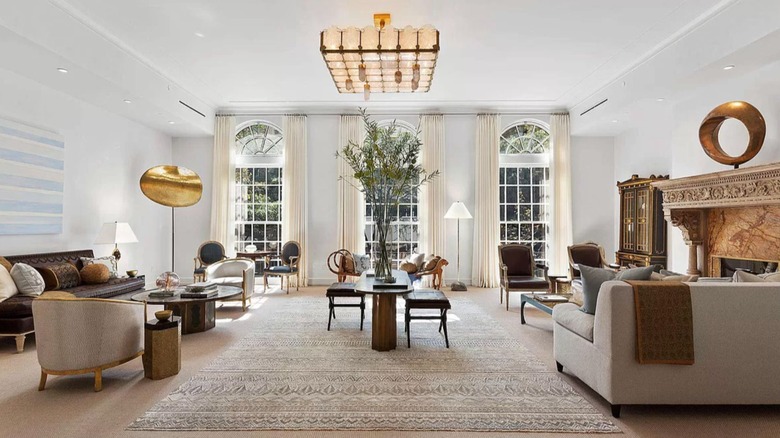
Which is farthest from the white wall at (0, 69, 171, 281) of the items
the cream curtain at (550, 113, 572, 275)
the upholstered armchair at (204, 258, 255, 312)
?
the cream curtain at (550, 113, 572, 275)

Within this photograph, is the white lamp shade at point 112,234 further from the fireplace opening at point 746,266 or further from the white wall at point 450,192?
the fireplace opening at point 746,266

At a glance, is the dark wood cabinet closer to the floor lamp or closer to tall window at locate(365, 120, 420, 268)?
the floor lamp

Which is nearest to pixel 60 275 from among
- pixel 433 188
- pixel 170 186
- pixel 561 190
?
pixel 170 186

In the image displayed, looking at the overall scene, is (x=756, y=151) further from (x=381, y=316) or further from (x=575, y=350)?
(x=381, y=316)

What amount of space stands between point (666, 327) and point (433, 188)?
236 inches

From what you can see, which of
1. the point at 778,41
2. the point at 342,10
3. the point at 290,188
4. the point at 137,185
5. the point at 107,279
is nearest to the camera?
the point at 778,41

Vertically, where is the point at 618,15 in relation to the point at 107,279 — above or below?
above

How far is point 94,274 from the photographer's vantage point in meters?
5.72

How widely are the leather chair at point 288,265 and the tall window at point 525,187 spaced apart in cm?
439

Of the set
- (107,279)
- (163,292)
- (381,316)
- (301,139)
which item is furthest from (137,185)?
(381,316)

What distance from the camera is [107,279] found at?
5.91 meters

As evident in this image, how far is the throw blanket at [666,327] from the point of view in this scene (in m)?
2.84

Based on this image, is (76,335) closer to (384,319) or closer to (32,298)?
(32,298)

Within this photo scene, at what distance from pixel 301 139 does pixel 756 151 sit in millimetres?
7329
